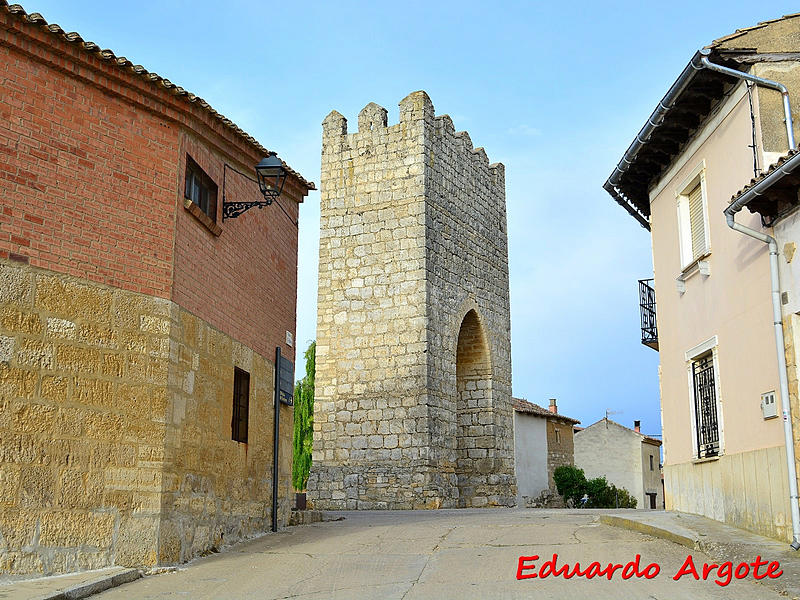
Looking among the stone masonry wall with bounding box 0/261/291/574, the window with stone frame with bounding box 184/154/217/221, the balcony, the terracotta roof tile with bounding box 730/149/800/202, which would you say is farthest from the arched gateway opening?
the terracotta roof tile with bounding box 730/149/800/202

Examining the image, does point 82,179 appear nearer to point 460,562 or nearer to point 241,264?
point 241,264

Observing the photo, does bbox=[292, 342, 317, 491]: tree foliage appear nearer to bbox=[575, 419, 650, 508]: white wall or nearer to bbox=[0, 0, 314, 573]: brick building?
bbox=[575, 419, 650, 508]: white wall

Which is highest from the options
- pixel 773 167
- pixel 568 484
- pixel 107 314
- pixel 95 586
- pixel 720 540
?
pixel 773 167

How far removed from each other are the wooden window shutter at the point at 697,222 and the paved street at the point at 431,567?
3.83 meters

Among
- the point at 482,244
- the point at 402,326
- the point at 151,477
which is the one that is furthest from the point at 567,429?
the point at 151,477

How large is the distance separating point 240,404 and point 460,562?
12.7 ft

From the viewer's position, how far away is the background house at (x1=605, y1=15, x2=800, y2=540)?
9.25 metres

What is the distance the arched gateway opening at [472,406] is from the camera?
21.8 metres

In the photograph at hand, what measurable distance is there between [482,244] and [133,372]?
52.2 ft

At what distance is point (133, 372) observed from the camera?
8.58 metres

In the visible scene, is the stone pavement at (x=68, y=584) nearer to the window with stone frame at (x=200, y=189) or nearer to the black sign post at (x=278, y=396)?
the black sign post at (x=278, y=396)

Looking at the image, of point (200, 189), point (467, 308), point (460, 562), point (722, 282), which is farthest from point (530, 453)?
point (460, 562)

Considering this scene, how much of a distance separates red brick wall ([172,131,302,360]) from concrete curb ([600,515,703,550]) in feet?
16.4

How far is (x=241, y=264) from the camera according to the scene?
11.1m
